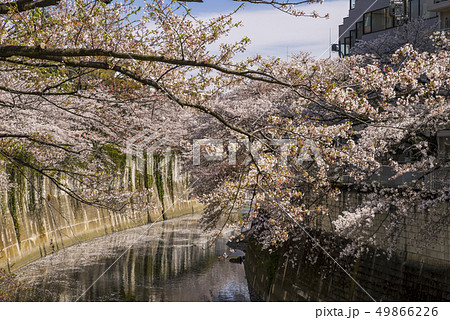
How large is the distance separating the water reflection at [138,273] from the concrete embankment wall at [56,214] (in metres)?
0.75

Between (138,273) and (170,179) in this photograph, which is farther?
(170,179)

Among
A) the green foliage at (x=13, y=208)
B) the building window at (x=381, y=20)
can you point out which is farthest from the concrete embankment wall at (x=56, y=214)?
the building window at (x=381, y=20)

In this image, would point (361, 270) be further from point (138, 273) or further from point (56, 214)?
point (56, 214)

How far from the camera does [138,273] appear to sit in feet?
74.0

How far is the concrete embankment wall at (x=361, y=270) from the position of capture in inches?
480

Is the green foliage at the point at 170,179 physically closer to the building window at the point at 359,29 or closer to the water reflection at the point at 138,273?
the water reflection at the point at 138,273

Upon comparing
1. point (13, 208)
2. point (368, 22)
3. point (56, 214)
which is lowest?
point (56, 214)

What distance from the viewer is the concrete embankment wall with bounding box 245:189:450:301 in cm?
1219

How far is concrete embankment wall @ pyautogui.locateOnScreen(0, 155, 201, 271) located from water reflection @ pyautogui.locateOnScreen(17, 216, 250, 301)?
0.75 meters

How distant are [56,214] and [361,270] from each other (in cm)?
1831

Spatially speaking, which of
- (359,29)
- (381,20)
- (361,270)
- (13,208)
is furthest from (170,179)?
(361,270)

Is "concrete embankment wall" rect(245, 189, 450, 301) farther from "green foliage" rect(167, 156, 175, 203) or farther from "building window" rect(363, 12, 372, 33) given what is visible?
"green foliage" rect(167, 156, 175, 203)

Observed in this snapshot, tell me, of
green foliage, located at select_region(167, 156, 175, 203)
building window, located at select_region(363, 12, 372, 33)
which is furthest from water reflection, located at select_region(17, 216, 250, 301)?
building window, located at select_region(363, 12, 372, 33)

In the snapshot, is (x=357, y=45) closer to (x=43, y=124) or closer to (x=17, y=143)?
(x=43, y=124)
